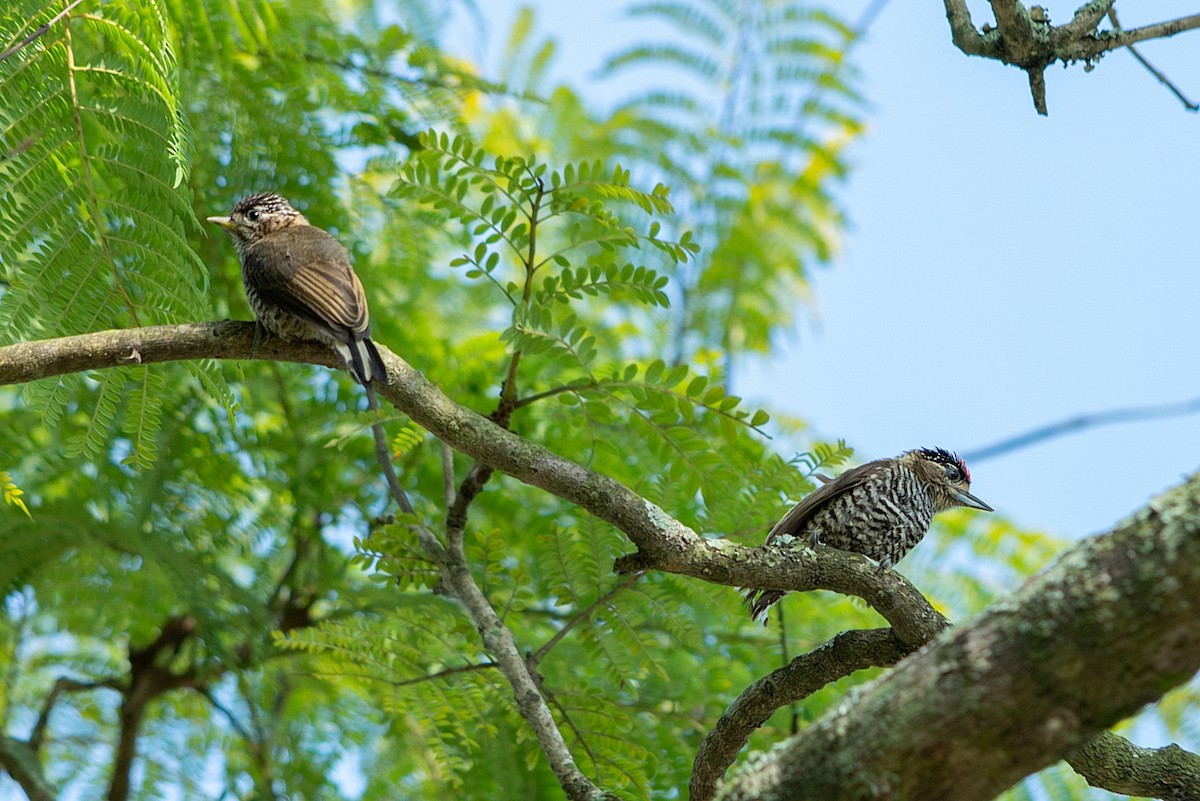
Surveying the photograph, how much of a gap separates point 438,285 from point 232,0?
2878mm

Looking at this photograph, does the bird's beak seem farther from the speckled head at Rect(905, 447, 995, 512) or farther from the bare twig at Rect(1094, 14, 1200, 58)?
the bare twig at Rect(1094, 14, 1200, 58)

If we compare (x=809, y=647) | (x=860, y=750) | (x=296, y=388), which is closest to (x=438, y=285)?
(x=296, y=388)

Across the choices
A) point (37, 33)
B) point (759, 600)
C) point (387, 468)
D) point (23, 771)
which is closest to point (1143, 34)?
point (759, 600)

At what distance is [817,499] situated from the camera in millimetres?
4258

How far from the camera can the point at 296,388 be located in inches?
238

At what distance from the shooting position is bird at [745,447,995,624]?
433cm

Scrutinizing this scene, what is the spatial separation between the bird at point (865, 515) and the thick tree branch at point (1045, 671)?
2091mm

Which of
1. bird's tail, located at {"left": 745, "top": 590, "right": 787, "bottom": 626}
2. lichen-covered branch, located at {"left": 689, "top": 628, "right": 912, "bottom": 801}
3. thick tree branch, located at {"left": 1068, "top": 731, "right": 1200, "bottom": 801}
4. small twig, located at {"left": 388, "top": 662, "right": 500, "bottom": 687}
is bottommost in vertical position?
thick tree branch, located at {"left": 1068, "top": 731, "right": 1200, "bottom": 801}

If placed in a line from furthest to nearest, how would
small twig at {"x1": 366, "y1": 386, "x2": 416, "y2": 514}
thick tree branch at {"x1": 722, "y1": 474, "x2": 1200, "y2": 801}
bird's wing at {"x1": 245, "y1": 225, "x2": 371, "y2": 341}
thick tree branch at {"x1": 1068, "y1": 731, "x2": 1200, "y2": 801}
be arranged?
small twig at {"x1": 366, "y1": 386, "x2": 416, "y2": 514} → bird's wing at {"x1": 245, "y1": 225, "x2": 371, "y2": 341} → thick tree branch at {"x1": 1068, "y1": 731, "x2": 1200, "y2": 801} → thick tree branch at {"x1": 722, "y1": 474, "x2": 1200, "y2": 801}

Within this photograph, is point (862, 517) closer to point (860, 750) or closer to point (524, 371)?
point (524, 371)

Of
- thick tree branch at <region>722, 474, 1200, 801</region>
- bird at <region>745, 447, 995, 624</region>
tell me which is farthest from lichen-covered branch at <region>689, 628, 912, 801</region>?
thick tree branch at <region>722, 474, 1200, 801</region>

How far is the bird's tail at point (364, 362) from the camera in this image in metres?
3.45

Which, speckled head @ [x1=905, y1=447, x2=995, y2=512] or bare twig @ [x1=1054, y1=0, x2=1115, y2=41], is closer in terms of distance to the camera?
bare twig @ [x1=1054, y1=0, x2=1115, y2=41]

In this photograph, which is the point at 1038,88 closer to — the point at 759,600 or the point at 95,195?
the point at 759,600
